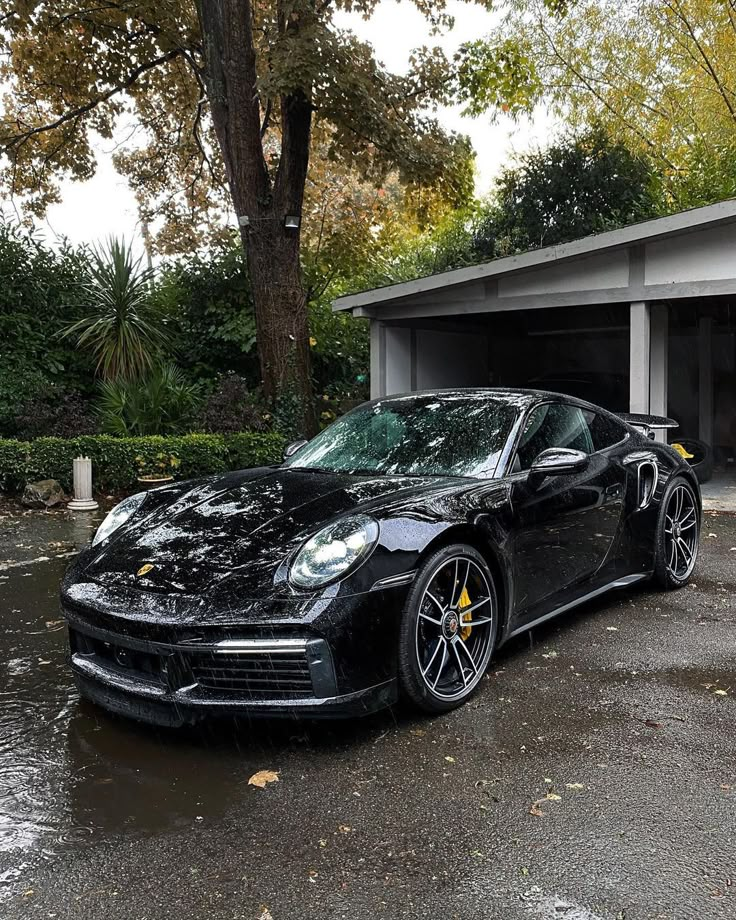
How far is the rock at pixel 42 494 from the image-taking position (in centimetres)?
905

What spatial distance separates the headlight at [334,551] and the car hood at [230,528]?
58 millimetres

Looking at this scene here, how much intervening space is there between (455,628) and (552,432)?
4.65 feet

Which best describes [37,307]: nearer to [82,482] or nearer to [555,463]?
[82,482]

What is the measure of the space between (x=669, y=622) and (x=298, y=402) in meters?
7.64

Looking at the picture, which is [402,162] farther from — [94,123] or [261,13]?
[94,123]

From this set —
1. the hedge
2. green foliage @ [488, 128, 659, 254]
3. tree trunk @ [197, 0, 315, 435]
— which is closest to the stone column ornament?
the hedge

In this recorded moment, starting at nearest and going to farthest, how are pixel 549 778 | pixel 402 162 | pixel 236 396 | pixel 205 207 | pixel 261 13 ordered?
pixel 549 778 < pixel 236 396 < pixel 402 162 < pixel 261 13 < pixel 205 207

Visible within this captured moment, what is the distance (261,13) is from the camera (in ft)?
52.7

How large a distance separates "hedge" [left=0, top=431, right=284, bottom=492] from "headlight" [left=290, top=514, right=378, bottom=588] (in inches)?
263

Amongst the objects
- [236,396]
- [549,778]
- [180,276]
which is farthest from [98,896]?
[180,276]

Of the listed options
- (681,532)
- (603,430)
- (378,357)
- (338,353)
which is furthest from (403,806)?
(338,353)

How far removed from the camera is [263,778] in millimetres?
2848

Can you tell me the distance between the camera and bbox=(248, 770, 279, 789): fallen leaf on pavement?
281 centimetres

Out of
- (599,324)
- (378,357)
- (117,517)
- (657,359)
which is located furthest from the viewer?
(599,324)
